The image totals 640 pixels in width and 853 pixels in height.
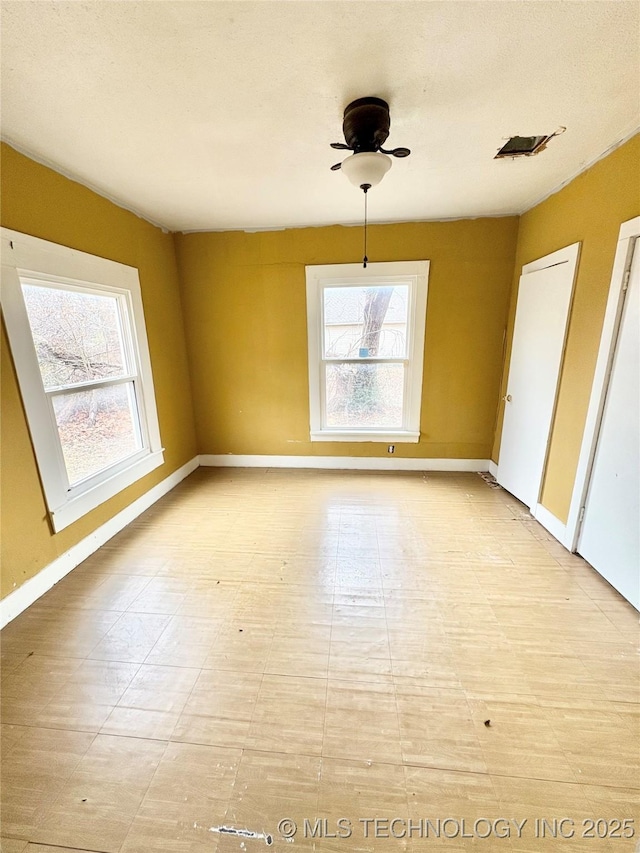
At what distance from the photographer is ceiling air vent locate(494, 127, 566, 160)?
188 centimetres

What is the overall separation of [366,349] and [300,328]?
2.36 feet

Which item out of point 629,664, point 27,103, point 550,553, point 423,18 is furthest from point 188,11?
point 550,553

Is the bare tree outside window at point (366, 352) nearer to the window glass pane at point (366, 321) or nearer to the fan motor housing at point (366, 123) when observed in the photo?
the window glass pane at point (366, 321)

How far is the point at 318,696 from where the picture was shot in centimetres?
146

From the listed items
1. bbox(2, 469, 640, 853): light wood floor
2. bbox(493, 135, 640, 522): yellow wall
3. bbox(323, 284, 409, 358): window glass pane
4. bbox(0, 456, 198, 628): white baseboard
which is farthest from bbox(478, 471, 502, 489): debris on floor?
bbox(0, 456, 198, 628): white baseboard

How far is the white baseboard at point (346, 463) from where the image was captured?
3.75 m

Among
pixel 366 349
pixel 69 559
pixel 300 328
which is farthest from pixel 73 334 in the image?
pixel 366 349

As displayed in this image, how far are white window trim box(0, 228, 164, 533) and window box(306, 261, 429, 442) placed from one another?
1679 millimetres

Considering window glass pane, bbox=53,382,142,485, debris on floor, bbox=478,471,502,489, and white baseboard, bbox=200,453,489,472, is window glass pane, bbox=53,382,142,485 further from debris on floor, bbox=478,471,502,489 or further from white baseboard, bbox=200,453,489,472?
debris on floor, bbox=478,471,502,489

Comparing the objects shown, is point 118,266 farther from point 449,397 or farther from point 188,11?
point 449,397

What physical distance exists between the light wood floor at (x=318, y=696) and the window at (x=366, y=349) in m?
1.50

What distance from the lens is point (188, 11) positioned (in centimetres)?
110

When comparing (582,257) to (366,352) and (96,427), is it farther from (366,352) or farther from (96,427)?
(96,427)

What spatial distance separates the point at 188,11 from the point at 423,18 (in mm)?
771
